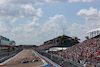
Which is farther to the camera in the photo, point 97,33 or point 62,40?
point 62,40

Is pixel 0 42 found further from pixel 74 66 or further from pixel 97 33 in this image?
pixel 74 66

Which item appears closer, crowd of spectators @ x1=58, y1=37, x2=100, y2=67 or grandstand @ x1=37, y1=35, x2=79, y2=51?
crowd of spectators @ x1=58, y1=37, x2=100, y2=67

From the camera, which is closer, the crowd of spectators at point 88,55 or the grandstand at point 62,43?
the crowd of spectators at point 88,55

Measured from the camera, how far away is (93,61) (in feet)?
39.7

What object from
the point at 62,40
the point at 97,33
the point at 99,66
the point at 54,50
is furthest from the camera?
the point at 62,40

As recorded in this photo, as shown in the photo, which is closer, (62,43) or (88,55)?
(88,55)

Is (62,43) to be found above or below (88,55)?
above

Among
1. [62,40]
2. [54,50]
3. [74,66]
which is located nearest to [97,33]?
[54,50]

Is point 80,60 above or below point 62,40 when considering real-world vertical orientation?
below

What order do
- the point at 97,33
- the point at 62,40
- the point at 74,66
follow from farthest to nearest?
the point at 62,40 → the point at 97,33 → the point at 74,66

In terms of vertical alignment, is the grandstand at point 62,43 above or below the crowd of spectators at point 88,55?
above

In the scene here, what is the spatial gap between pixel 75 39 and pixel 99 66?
3518 inches

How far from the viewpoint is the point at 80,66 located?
10.7 metres

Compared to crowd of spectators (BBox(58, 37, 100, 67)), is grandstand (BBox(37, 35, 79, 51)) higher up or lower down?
higher up
